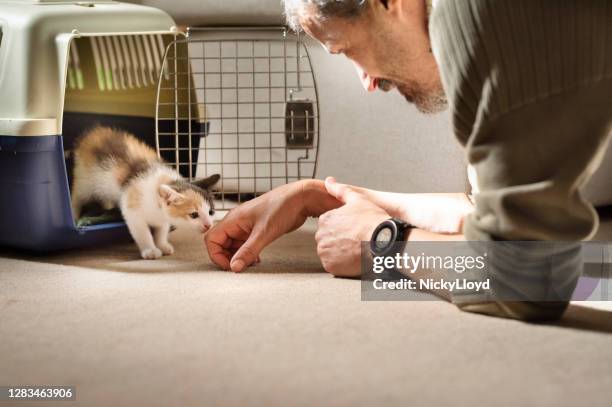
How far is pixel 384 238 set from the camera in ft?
5.34

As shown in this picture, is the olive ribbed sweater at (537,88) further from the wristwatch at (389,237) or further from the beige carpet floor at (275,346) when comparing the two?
the wristwatch at (389,237)

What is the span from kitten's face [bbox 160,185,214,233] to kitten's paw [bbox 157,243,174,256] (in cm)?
6

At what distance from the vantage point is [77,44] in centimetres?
219

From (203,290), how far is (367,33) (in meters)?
0.60

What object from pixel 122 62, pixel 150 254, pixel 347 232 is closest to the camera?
pixel 347 232

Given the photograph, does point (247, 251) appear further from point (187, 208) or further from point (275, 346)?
point (275, 346)

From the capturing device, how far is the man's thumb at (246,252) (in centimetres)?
182

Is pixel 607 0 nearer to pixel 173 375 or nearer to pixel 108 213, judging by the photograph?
pixel 173 375

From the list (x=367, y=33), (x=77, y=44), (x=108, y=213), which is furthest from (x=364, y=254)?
(x=77, y=44)

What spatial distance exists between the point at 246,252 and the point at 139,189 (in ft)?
1.26

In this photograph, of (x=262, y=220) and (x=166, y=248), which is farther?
(x=166, y=248)

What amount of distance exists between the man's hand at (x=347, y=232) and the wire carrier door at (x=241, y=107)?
52cm

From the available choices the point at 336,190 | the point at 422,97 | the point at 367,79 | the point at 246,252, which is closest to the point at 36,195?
the point at 246,252

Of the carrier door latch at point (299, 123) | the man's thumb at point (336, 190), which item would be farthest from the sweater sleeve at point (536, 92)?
the carrier door latch at point (299, 123)
